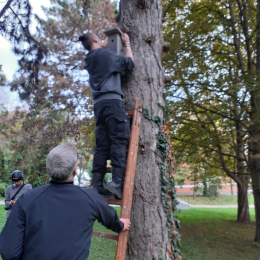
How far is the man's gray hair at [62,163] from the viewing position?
5.31 ft

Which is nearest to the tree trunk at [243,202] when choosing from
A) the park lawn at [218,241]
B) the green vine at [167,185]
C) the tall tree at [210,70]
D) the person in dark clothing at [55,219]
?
the park lawn at [218,241]

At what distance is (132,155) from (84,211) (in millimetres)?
860

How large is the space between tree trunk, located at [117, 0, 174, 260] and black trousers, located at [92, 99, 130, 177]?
0.29 metres

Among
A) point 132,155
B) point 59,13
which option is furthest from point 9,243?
point 59,13

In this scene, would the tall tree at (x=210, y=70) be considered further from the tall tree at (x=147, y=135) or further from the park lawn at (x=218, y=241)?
the tall tree at (x=147, y=135)

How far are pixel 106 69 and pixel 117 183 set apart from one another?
1226mm

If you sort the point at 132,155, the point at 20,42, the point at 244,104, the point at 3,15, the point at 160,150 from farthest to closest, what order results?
the point at 244,104 → the point at 20,42 → the point at 3,15 → the point at 160,150 → the point at 132,155

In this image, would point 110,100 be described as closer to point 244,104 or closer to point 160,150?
point 160,150

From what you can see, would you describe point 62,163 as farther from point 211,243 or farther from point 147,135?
point 211,243

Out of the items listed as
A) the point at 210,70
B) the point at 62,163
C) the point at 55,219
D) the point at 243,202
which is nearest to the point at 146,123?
the point at 62,163

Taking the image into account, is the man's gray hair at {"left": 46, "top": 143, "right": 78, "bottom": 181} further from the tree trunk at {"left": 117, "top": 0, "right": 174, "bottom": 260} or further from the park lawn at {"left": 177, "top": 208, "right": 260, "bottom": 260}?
the park lawn at {"left": 177, "top": 208, "right": 260, "bottom": 260}

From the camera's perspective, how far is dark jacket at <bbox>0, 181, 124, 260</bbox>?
146 centimetres

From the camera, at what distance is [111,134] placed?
2.42 meters

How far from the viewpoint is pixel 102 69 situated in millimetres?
2633
